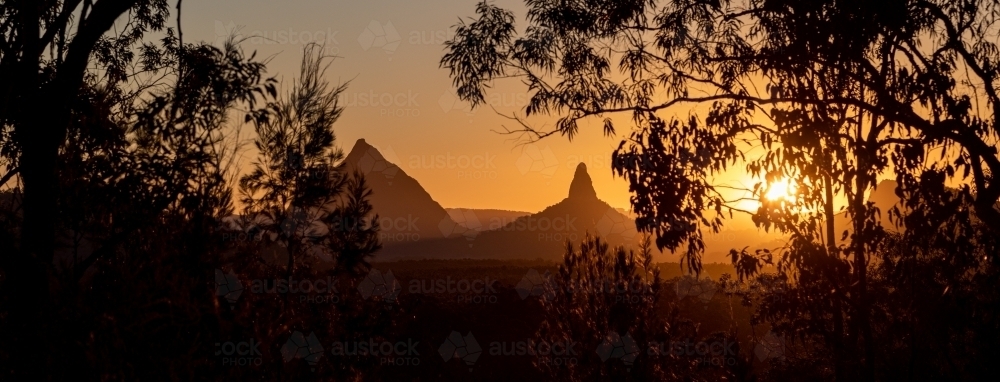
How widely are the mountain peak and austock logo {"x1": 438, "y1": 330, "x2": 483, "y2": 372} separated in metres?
94.5

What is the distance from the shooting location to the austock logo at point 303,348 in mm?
7669

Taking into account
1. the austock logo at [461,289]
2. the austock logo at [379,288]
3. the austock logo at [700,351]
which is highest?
the austock logo at [379,288]

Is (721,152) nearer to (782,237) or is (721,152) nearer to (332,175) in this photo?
(782,237)

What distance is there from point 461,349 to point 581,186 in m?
97.0

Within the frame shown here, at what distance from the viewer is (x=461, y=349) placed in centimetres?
2378

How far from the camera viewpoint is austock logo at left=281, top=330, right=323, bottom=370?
7669mm

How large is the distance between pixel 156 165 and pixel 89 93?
4.81 meters

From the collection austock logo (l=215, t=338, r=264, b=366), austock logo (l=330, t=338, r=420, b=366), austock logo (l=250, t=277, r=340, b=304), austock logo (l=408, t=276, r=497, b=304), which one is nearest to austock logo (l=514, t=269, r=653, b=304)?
austock logo (l=330, t=338, r=420, b=366)

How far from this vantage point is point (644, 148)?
9.80 meters

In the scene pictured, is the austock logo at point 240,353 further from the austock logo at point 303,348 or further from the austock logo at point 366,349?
the austock logo at point 366,349

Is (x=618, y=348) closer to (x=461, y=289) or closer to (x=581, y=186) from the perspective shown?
(x=461, y=289)

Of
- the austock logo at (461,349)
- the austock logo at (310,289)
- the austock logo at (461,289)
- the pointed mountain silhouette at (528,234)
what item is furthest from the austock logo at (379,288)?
the pointed mountain silhouette at (528,234)

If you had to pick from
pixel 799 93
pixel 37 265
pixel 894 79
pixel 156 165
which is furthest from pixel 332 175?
pixel 894 79

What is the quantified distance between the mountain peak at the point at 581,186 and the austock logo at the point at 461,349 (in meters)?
94.5
